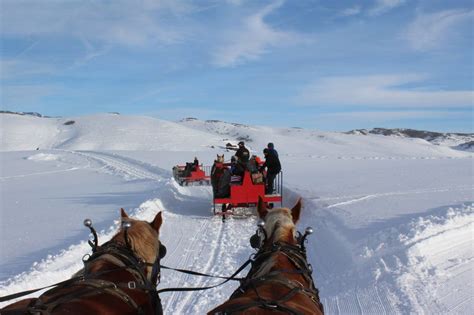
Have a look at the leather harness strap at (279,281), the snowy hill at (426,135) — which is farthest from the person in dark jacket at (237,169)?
the snowy hill at (426,135)

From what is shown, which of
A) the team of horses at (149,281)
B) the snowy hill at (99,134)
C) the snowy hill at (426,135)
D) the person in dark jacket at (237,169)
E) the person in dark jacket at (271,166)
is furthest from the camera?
the snowy hill at (426,135)

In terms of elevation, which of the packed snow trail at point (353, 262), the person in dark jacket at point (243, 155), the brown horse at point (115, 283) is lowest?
the packed snow trail at point (353, 262)

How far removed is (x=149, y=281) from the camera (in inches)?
140

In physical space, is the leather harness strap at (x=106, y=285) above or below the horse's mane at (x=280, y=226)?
below

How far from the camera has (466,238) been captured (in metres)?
7.42

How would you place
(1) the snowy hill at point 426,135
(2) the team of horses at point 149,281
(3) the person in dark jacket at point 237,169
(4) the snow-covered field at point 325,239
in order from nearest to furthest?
(2) the team of horses at point 149,281 < (4) the snow-covered field at point 325,239 < (3) the person in dark jacket at point 237,169 < (1) the snowy hill at point 426,135

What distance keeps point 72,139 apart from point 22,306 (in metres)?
81.3

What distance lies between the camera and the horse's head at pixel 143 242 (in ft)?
12.0

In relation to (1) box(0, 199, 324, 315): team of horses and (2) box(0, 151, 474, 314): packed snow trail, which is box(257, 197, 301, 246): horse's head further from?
(2) box(0, 151, 474, 314): packed snow trail

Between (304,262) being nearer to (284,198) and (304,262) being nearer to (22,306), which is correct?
(22,306)

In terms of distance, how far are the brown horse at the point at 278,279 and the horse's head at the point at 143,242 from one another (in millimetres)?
836

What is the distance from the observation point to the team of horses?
262 cm

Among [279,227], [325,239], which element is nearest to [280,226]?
[279,227]

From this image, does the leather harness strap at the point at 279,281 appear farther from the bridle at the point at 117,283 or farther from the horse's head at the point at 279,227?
the bridle at the point at 117,283
